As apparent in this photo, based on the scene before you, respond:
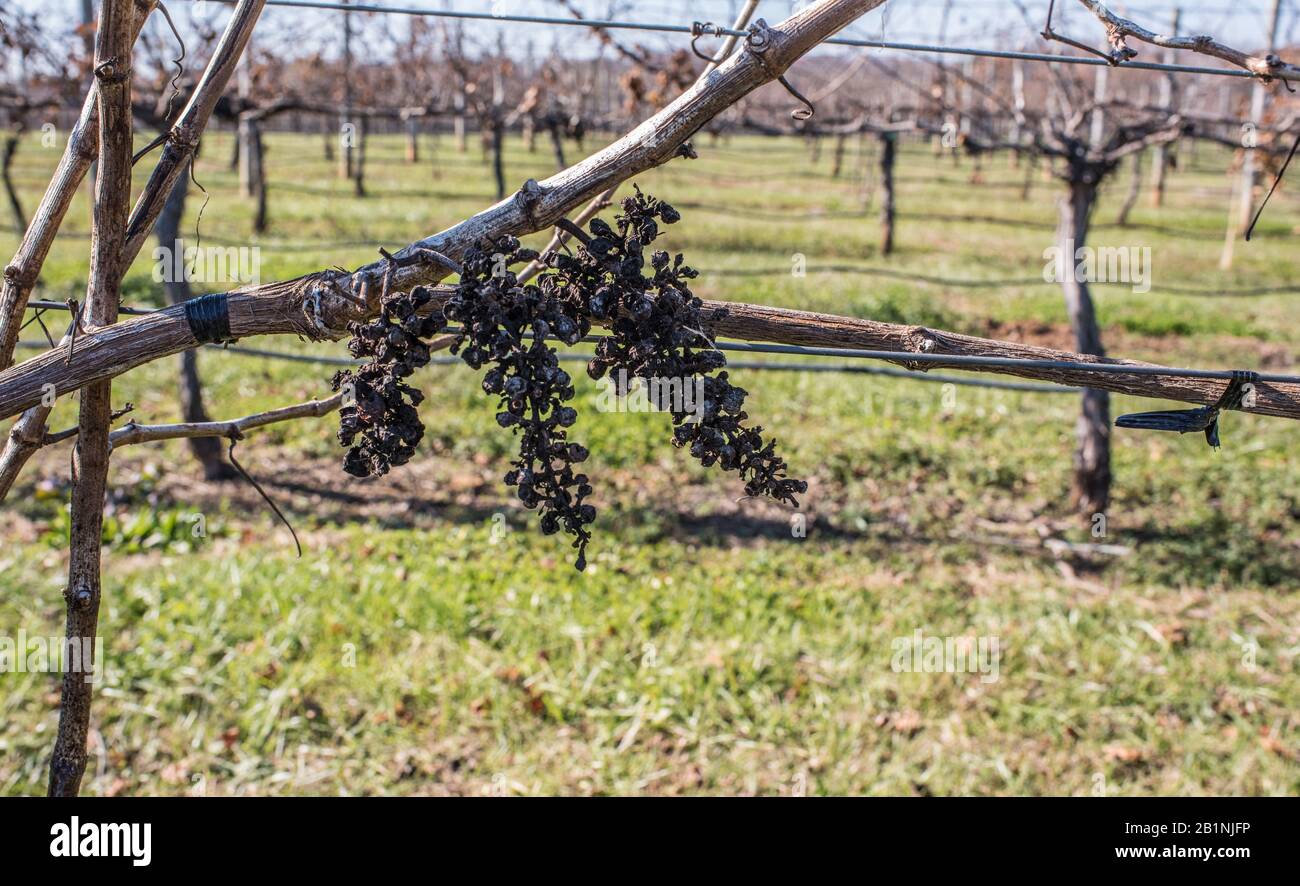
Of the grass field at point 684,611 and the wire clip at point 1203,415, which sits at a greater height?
the wire clip at point 1203,415

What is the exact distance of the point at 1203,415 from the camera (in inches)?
54.9

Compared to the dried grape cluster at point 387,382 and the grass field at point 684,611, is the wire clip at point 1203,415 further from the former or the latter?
the grass field at point 684,611

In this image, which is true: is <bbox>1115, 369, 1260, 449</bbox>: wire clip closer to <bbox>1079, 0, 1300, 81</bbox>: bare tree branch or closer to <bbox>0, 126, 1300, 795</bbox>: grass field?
<bbox>1079, 0, 1300, 81</bbox>: bare tree branch

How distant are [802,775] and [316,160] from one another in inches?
930

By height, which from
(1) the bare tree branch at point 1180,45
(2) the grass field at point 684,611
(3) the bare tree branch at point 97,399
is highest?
(1) the bare tree branch at point 1180,45

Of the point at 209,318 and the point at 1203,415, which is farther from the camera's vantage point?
the point at 1203,415

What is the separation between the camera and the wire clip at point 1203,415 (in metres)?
1.37

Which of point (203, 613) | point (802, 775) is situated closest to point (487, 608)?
point (203, 613)

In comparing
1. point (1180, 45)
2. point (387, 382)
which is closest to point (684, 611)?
point (1180, 45)

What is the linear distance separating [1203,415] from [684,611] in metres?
3.26

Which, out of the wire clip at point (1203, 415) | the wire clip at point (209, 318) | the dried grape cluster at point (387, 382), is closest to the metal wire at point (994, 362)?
the wire clip at point (1203, 415)

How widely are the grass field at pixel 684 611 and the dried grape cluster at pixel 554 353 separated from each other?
274 centimetres

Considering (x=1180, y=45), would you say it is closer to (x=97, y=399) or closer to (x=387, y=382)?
(x=387, y=382)
